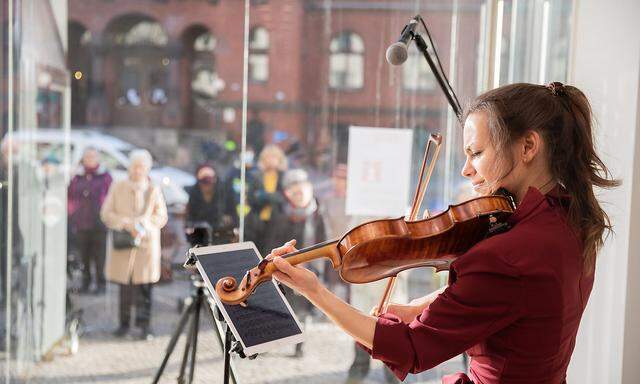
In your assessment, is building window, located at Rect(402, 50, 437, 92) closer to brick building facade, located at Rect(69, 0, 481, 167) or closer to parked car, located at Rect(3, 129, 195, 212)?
brick building facade, located at Rect(69, 0, 481, 167)

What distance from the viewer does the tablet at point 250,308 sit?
159 centimetres

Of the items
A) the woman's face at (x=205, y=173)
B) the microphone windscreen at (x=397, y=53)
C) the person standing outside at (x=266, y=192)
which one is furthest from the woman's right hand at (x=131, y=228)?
the microphone windscreen at (x=397, y=53)

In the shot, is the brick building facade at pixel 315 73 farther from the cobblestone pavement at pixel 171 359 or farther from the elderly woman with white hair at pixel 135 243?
the cobblestone pavement at pixel 171 359

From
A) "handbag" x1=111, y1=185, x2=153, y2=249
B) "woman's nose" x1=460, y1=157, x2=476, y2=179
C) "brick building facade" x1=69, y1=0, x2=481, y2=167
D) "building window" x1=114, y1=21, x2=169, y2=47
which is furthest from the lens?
"building window" x1=114, y1=21, x2=169, y2=47

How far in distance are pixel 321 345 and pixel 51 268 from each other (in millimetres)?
1717

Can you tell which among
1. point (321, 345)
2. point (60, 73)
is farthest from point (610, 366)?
point (60, 73)

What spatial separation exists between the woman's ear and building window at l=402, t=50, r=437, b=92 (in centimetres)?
258

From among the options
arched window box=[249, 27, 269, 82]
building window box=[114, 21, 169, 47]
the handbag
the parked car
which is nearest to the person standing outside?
the parked car

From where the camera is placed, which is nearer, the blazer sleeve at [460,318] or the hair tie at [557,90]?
the blazer sleeve at [460,318]

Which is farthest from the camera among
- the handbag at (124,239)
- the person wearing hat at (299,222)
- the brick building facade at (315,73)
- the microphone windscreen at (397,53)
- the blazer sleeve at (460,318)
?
the handbag at (124,239)

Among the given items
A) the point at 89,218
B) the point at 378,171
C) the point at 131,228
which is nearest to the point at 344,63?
the point at 378,171

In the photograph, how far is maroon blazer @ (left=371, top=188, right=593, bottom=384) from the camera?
129cm

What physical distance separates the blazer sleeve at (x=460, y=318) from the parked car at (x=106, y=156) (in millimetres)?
3129

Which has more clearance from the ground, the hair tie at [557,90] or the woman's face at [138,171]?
the hair tie at [557,90]
